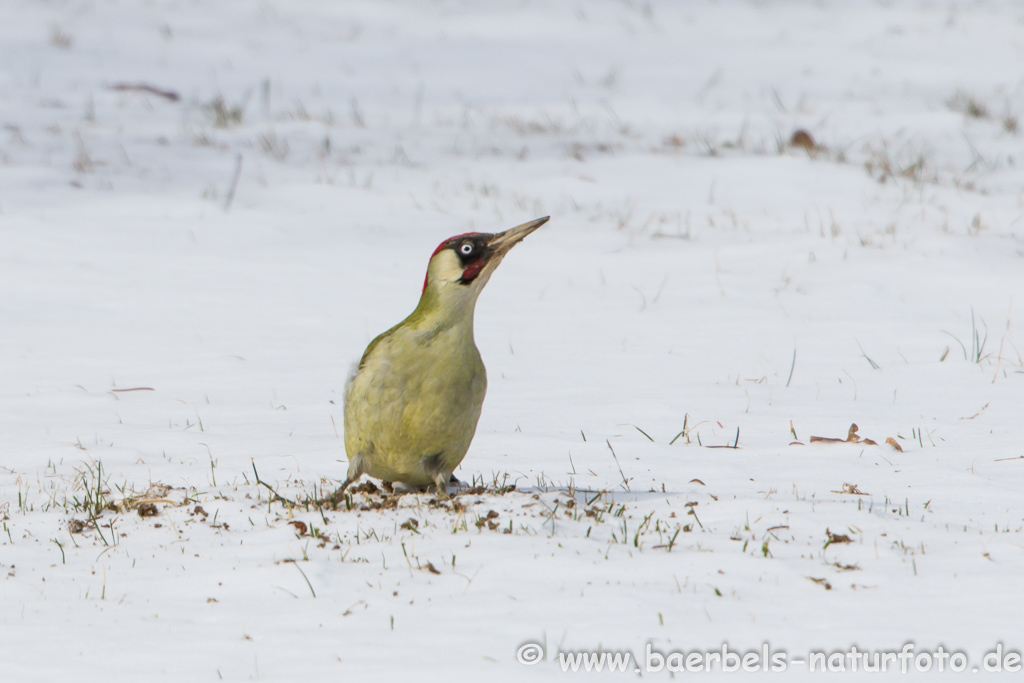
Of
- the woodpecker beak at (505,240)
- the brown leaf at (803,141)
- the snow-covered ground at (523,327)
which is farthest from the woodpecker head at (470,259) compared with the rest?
the brown leaf at (803,141)

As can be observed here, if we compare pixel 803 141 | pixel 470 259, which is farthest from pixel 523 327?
pixel 803 141

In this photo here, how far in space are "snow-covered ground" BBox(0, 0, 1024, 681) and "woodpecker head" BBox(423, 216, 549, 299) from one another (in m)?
0.87

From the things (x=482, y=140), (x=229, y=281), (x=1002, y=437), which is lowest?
(x=1002, y=437)

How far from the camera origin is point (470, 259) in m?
4.31

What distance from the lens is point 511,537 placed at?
13.3 feet

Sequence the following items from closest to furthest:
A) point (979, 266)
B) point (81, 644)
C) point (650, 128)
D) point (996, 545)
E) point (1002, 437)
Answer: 1. point (81, 644)
2. point (996, 545)
3. point (1002, 437)
4. point (979, 266)
5. point (650, 128)

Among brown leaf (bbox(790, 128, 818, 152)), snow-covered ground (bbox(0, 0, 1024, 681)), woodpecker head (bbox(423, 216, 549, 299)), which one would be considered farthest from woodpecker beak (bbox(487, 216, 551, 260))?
brown leaf (bbox(790, 128, 818, 152))

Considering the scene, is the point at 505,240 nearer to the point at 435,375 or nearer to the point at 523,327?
the point at 435,375

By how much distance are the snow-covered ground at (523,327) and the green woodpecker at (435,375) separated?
0.90 ft

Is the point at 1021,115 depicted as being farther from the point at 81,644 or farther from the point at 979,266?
the point at 81,644

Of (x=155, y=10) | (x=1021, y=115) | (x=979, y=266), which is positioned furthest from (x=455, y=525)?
(x=155, y=10)

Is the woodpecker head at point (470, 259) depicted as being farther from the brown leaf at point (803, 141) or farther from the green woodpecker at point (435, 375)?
the brown leaf at point (803, 141)

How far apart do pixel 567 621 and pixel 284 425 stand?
11.0 feet

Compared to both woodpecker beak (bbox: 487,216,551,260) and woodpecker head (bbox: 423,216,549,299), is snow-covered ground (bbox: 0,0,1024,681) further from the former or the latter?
woodpecker beak (bbox: 487,216,551,260)
